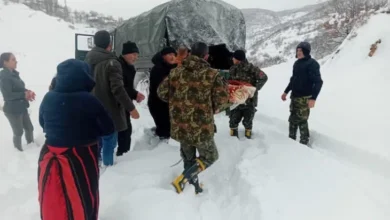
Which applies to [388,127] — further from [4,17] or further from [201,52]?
[4,17]

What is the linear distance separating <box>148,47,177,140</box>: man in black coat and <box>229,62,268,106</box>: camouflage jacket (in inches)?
45.4

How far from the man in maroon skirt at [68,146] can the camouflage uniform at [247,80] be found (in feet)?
11.1

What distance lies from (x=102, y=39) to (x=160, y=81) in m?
1.25

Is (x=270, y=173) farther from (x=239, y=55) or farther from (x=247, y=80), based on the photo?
(x=239, y=55)

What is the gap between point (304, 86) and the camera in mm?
4973

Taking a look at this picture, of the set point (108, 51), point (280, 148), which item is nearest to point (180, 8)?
point (108, 51)

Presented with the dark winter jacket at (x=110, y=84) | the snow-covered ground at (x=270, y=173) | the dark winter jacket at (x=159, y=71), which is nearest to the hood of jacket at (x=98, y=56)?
the dark winter jacket at (x=110, y=84)

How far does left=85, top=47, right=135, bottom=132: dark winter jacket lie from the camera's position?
351 centimetres

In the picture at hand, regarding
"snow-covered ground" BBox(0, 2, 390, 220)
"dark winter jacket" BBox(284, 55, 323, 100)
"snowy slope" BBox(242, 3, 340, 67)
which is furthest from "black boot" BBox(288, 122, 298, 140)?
"snowy slope" BBox(242, 3, 340, 67)

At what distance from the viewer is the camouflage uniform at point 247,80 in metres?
5.14

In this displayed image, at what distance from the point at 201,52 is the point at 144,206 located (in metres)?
1.68

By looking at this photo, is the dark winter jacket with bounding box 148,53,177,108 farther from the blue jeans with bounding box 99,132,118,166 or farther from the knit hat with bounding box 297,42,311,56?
the knit hat with bounding box 297,42,311,56

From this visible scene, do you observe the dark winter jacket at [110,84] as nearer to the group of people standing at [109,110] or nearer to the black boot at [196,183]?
the group of people standing at [109,110]

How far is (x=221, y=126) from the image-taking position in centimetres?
668
